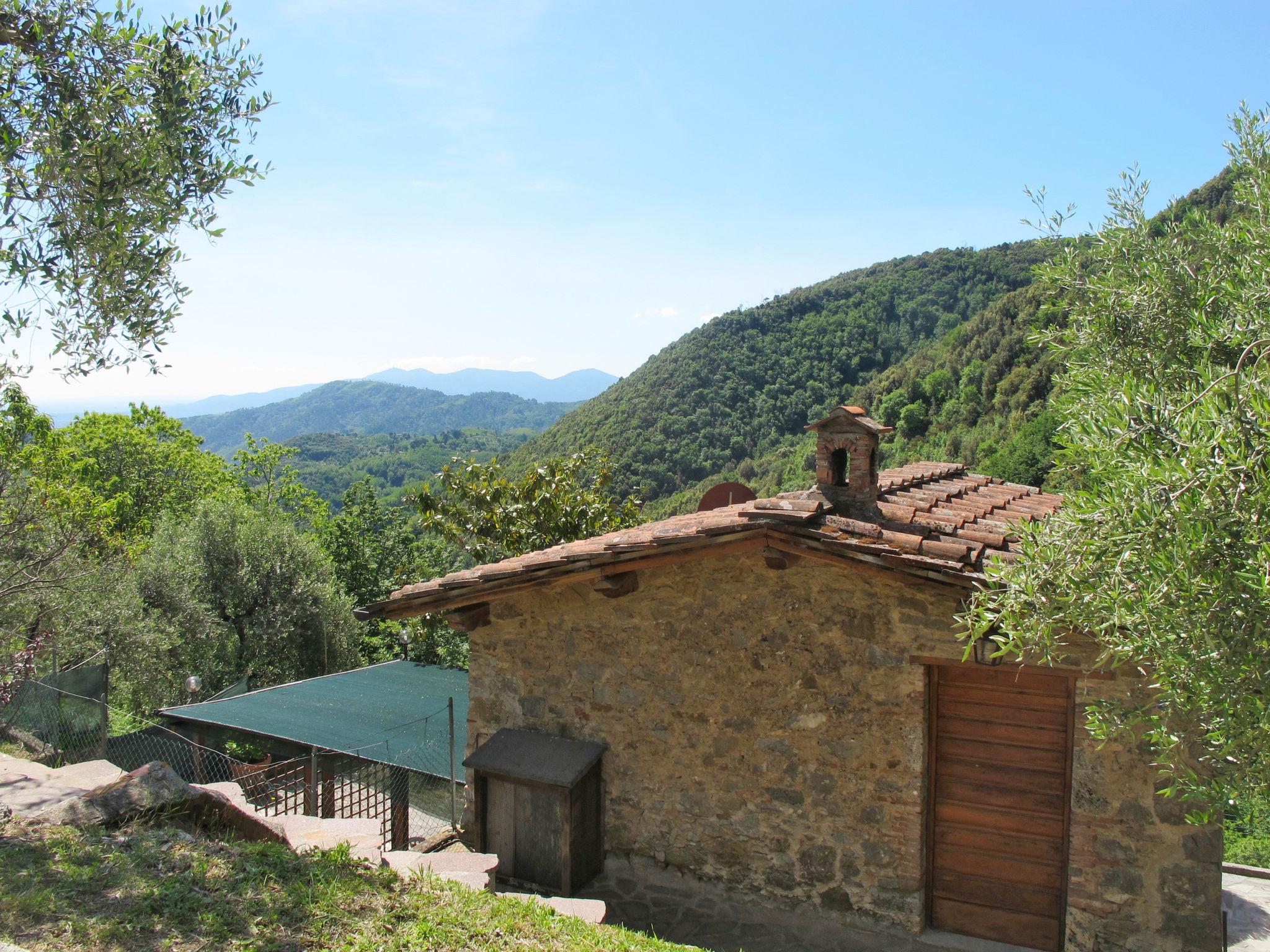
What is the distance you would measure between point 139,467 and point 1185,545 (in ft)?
111

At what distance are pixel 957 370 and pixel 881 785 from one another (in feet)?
136

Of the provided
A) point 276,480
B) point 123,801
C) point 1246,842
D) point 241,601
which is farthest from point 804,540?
point 276,480

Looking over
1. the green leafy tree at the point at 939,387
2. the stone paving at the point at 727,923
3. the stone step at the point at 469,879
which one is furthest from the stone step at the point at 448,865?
the green leafy tree at the point at 939,387

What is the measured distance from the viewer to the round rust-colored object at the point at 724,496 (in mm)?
10031

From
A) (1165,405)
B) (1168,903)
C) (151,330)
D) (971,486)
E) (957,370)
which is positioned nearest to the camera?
(1165,405)

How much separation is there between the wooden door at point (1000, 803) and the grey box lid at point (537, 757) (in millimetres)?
2901

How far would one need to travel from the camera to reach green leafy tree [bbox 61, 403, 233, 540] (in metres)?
28.6

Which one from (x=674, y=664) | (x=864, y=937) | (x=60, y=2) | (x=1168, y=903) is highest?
(x=60, y=2)

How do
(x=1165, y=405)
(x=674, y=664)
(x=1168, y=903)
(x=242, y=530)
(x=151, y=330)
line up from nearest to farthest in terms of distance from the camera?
(x=1165, y=405)
(x=1168, y=903)
(x=151, y=330)
(x=674, y=664)
(x=242, y=530)

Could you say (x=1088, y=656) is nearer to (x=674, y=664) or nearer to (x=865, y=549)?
(x=865, y=549)

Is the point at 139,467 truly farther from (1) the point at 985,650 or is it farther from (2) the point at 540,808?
(1) the point at 985,650

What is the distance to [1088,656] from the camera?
5586 mm

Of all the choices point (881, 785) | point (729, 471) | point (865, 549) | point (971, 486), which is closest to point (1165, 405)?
point (865, 549)

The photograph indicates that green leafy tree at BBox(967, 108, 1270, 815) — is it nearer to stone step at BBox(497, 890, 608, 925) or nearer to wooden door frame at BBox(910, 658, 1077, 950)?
wooden door frame at BBox(910, 658, 1077, 950)
